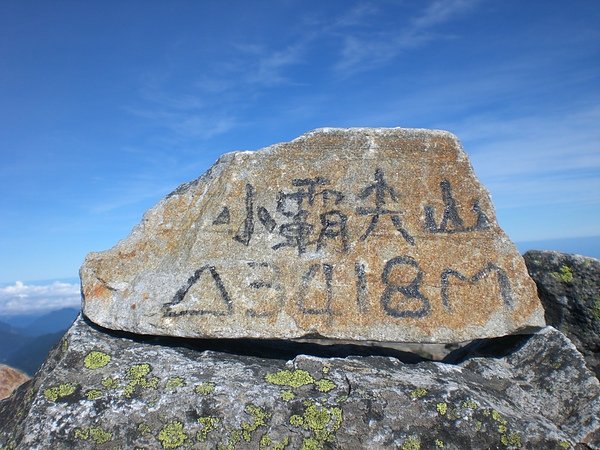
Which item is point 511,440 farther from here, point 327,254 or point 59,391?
point 59,391

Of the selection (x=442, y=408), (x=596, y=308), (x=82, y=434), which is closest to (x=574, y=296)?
(x=596, y=308)

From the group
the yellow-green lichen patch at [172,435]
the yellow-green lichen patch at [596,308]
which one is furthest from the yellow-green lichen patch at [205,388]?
the yellow-green lichen patch at [596,308]

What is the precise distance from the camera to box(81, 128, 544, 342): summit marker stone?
26.1 feet

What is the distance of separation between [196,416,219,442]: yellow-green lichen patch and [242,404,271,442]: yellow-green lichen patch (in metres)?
0.34

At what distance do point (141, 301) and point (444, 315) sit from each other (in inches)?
178

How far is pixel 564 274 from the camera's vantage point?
883 centimetres

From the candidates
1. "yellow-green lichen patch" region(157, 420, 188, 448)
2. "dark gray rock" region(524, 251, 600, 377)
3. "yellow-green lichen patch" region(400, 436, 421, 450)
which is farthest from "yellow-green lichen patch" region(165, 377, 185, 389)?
"dark gray rock" region(524, 251, 600, 377)

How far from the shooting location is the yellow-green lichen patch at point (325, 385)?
6.66 m

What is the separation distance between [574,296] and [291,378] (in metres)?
4.95

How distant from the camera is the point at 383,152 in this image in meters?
9.00

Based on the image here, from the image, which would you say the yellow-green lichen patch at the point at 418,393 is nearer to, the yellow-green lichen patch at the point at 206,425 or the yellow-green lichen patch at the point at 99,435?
the yellow-green lichen patch at the point at 206,425

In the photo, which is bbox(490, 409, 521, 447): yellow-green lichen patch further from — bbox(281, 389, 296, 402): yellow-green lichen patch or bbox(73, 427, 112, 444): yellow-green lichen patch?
Answer: bbox(73, 427, 112, 444): yellow-green lichen patch

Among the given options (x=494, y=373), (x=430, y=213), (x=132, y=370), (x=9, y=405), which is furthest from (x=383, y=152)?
(x=9, y=405)

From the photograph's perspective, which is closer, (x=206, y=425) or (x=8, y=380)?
(x=206, y=425)
